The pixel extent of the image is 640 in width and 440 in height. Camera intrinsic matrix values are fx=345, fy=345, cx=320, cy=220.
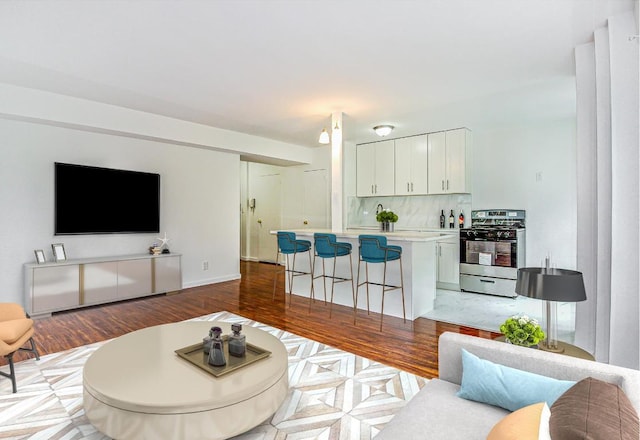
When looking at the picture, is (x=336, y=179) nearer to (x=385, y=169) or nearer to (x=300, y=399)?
(x=385, y=169)

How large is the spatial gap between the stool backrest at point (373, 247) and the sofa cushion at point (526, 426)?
2.77 meters

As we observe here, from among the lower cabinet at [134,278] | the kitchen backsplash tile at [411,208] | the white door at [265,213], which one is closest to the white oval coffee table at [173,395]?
the lower cabinet at [134,278]

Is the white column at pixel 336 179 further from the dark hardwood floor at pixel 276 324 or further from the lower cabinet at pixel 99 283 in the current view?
the lower cabinet at pixel 99 283

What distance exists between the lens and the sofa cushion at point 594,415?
94 centimetres

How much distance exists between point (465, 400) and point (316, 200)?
6.12 metres

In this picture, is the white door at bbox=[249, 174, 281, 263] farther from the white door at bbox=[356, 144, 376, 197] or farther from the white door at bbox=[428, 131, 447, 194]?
the white door at bbox=[428, 131, 447, 194]

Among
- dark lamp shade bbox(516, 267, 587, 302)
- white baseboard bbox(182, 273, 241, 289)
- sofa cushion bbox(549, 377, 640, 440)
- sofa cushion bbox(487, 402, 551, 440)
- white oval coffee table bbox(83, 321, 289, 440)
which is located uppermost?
dark lamp shade bbox(516, 267, 587, 302)

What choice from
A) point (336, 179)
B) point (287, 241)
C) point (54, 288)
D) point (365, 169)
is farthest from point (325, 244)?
point (54, 288)

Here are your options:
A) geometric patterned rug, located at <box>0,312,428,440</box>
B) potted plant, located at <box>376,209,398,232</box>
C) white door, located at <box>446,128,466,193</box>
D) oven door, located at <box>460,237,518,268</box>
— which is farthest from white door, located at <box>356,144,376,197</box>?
geometric patterned rug, located at <box>0,312,428,440</box>

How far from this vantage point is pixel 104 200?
4.88 metres

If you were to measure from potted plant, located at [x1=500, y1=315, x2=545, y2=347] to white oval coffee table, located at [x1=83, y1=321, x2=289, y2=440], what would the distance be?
1248 mm

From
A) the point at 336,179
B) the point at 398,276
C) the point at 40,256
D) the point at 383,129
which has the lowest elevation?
the point at 398,276

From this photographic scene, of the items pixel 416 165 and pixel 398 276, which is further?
pixel 416 165

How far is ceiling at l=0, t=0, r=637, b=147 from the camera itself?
Result: 8.13ft
